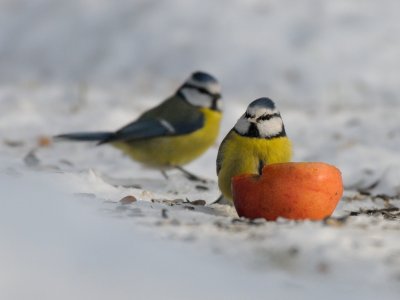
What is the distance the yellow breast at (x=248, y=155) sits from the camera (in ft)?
15.8

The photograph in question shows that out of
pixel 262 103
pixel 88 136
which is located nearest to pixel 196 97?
pixel 88 136

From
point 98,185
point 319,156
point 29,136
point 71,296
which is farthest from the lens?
point 29,136

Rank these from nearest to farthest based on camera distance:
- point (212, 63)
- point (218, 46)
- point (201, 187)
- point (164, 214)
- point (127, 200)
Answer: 1. point (164, 214)
2. point (127, 200)
3. point (201, 187)
4. point (212, 63)
5. point (218, 46)

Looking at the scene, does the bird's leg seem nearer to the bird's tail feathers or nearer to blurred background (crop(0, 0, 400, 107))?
the bird's tail feathers

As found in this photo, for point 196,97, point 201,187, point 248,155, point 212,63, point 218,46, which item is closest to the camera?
point 248,155

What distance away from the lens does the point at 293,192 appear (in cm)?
428

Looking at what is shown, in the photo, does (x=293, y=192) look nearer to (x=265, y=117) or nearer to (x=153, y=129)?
(x=265, y=117)

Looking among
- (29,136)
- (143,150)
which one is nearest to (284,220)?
(143,150)

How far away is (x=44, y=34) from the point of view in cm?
1195

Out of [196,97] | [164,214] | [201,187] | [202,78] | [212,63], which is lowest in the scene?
[164,214]

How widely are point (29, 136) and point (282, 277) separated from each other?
191 inches

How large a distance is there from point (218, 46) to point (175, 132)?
4.37 m

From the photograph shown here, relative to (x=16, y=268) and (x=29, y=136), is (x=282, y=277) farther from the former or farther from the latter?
(x=29, y=136)

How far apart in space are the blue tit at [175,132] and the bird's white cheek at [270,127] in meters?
1.86
